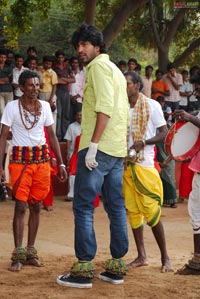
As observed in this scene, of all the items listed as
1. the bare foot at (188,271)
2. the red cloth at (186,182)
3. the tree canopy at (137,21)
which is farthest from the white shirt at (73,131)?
the bare foot at (188,271)

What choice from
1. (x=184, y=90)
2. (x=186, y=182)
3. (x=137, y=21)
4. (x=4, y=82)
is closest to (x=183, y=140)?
(x=186, y=182)

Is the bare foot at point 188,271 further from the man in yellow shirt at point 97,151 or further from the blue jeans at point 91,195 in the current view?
the blue jeans at point 91,195

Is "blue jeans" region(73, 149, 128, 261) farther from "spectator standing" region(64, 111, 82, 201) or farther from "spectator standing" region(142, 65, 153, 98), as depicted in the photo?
"spectator standing" region(142, 65, 153, 98)

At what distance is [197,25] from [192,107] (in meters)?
5.53

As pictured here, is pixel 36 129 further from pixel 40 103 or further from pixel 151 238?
pixel 151 238

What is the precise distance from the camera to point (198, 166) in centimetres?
693

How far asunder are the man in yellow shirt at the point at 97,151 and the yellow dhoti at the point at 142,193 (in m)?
0.71

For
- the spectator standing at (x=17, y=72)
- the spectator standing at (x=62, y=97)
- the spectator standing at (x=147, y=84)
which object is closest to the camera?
the spectator standing at (x=17, y=72)

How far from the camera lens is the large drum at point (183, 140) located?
708cm

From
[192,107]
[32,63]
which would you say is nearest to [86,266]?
[32,63]

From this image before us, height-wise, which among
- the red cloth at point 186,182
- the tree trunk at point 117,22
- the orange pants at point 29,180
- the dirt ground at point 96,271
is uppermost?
the tree trunk at point 117,22

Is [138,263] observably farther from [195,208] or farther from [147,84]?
[147,84]

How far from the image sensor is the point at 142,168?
7137 mm

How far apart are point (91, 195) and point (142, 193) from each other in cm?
109
